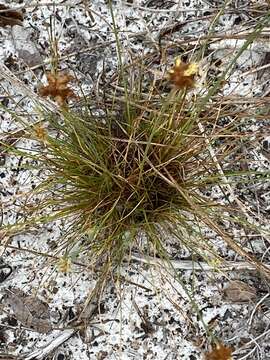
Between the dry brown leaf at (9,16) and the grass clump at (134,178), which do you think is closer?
the grass clump at (134,178)

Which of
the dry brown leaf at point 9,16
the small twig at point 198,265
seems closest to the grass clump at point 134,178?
the small twig at point 198,265

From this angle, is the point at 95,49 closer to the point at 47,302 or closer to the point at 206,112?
the point at 206,112

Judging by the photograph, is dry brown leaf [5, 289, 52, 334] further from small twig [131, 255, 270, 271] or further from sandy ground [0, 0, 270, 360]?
small twig [131, 255, 270, 271]

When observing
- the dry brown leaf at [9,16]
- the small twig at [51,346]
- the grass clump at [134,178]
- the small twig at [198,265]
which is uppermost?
the dry brown leaf at [9,16]

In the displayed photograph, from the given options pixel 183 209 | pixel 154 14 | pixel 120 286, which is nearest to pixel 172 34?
pixel 154 14

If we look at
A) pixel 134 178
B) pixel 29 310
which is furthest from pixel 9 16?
pixel 29 310

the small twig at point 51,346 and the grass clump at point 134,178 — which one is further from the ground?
the grass clump at point 134,178

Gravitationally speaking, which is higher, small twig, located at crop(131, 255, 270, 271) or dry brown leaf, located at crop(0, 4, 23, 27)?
dry brown leaf, located at crop(0, 4, 23, 27)

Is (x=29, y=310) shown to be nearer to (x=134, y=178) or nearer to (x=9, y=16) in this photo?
(x=134, y=178)

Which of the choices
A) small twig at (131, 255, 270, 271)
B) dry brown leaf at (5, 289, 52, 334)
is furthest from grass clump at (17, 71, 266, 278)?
dry brown leaf at (5, 289, 52, 334)

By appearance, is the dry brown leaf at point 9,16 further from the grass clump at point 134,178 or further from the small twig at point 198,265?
the small twig at point 198,265
